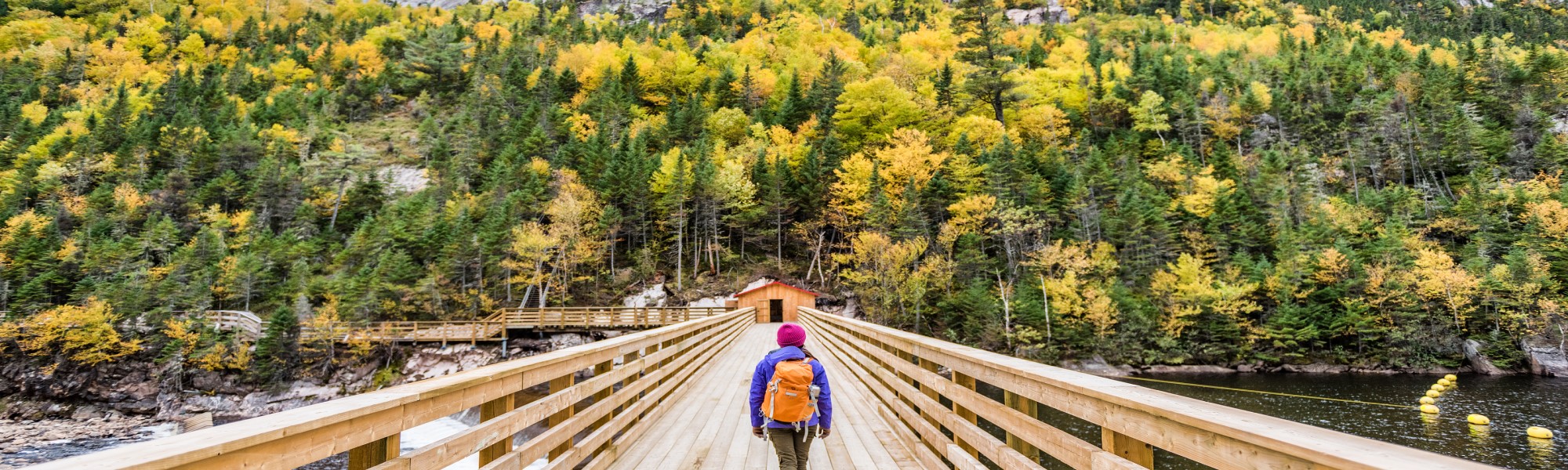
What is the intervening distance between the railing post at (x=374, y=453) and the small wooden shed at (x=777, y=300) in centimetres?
3055

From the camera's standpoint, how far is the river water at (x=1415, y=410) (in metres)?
16.9

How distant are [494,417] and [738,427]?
11.1 ft

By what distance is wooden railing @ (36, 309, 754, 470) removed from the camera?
1530mm

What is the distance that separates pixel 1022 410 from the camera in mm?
3158

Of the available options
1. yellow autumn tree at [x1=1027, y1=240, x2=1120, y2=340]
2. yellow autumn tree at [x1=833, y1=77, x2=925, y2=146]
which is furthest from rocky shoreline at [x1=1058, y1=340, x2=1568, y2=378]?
yellow autumn tree at [x1=833, y1=77, x2=925, y2=146]

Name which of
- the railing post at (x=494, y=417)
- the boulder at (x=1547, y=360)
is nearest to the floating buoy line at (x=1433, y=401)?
the boulder at (x=1547, y=360)

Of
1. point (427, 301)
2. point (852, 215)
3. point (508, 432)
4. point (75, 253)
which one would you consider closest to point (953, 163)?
point (852, 215)

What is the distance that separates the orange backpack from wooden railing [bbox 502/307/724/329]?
2286 centimetres

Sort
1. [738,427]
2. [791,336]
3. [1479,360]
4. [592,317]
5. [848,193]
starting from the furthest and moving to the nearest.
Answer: [848,193] < [1479,360] < [592,317] < [738,427] < [791,336]

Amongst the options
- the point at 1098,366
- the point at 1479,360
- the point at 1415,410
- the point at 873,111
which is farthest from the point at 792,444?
the point at 1479,360

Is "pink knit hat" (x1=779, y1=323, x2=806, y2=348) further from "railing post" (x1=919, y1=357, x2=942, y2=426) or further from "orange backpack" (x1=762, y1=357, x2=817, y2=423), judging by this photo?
"railing post" (x1=919, y1=357, x2=942, y2=426)

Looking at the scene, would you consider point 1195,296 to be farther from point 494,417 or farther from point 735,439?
point 494,417

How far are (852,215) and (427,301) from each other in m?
24.3

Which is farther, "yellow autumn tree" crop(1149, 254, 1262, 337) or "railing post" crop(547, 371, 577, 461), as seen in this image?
"yellow autumn tree" crop(1149, 254, 1262, 337)
